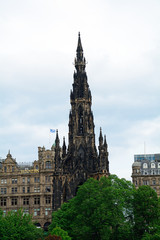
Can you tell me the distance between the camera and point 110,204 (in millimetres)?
67812

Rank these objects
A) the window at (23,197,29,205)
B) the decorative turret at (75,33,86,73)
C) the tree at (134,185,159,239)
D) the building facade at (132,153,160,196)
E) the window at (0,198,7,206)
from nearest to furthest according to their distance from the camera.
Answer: the tree at (134,185,159,239) → the decorative turret at (75,33,86,73) → the window at (23,197,29,205) → the window at (0,198,7,206) → the building facade at (132,153,160,196)

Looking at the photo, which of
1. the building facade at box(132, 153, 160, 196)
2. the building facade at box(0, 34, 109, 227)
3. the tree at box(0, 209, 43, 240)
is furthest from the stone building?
the tree at box(0, 209, 43, 240)

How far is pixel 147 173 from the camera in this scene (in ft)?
407

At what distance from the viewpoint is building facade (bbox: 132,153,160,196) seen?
121619 millimetres

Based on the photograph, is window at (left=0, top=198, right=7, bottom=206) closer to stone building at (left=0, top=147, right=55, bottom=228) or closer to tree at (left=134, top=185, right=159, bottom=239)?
stone building at (left=0, top=147, right=55, bottom=228)

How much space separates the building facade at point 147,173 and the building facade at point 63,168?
26840 millimetres

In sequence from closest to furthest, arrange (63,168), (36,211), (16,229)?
1. (16,229)
2. (63,168)
3. (36,211)

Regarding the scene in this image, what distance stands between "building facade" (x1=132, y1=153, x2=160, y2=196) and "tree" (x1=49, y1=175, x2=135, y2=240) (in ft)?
160

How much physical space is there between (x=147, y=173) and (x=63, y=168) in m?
39.7

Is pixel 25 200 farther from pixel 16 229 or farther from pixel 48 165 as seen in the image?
pixel 16 229

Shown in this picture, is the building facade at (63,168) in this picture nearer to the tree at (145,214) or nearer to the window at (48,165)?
the window at (48,165)

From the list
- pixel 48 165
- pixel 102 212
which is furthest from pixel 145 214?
pixel 48 165

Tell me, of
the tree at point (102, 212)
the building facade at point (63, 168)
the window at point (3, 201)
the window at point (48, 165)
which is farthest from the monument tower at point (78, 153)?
the window at point (3, 201)

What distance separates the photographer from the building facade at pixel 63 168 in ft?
302
